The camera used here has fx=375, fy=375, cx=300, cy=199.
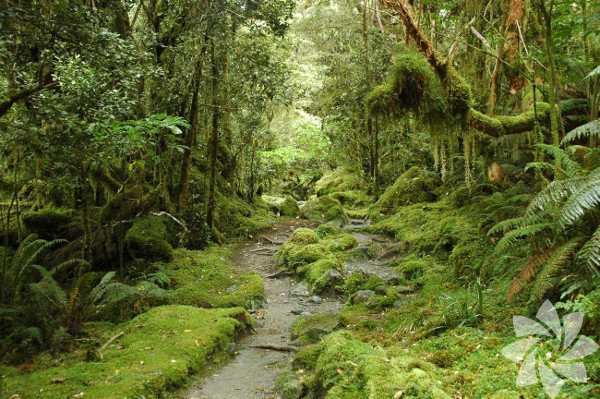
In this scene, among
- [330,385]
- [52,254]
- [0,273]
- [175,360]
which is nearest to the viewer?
[330,385]

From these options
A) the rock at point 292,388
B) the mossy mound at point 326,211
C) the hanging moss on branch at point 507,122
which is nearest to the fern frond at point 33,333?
the rock at point 292,388

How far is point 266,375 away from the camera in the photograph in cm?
487

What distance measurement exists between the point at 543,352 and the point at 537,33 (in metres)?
7.77

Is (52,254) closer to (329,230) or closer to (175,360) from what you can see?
(175,360)

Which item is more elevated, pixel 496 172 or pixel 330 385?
pixel 496 172

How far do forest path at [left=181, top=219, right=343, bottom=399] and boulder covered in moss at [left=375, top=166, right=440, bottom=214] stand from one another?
4765 millimetres

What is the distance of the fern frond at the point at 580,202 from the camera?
121 inches

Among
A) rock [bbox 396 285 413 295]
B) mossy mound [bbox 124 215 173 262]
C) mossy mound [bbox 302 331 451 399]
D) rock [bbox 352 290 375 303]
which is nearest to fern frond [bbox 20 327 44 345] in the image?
mossy mound [bbox 302 331 451 399]

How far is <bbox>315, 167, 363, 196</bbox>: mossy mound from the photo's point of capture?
789 inches

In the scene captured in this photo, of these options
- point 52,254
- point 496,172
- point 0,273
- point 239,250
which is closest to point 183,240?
point 239,250

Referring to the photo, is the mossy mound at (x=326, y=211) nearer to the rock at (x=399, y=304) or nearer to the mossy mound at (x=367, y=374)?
the rock at (x=399, y=304)

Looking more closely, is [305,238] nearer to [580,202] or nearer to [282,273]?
[282,273]

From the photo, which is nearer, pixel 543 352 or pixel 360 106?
pixel 543 352

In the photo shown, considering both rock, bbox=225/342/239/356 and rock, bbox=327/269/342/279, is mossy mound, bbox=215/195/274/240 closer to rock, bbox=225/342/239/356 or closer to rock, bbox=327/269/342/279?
rock, bbox=327/269/342/279
